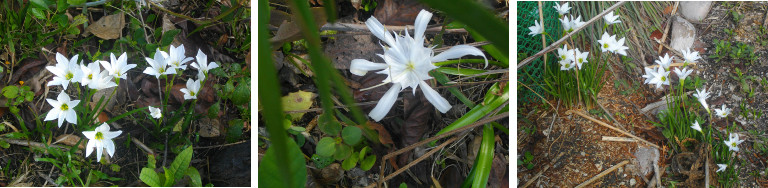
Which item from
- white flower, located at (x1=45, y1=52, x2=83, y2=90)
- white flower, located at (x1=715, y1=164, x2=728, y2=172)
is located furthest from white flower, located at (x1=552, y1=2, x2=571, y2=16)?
white flower, located at (x1=45, y1=52, x2=83, y2=90)

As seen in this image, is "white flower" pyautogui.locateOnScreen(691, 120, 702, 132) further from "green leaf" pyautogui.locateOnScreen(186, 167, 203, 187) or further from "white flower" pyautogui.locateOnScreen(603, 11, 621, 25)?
"green leaf" pyautogui.locateOnScreen(186, 167, 203, 187)

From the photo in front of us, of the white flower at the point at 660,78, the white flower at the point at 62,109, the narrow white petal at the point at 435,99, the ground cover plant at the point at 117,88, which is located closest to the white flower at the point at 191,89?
the ground cover plant at the point at 117,88

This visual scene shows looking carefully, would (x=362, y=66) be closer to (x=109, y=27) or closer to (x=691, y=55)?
(x=109, y=27)

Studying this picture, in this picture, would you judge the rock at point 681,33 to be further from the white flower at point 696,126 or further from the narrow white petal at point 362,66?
the narrow white petal at point 362,66

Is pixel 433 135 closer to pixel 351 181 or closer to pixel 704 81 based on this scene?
pixel 351 181

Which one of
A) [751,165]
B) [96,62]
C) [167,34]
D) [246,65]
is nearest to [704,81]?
[751,165]
